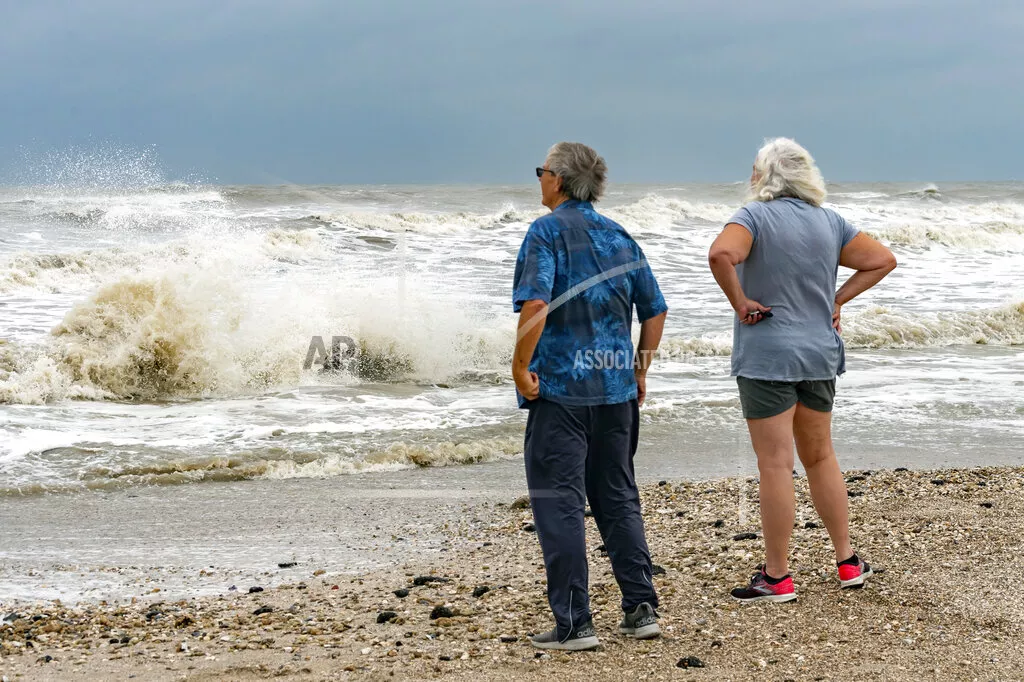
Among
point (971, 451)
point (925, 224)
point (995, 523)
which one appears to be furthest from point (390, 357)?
point (925, 224)

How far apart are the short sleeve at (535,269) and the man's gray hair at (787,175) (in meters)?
0.97

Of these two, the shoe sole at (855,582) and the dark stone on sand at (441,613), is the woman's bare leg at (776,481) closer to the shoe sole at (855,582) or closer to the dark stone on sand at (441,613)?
the shoe sole at (855,582)

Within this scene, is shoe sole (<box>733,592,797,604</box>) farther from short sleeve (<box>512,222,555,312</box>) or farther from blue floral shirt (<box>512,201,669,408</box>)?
short sleeve (<box>512,222,555,312</box>)

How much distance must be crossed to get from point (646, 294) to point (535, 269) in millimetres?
464

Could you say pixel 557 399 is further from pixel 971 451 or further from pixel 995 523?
pixel 971 451

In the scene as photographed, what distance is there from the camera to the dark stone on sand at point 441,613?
4125 mm

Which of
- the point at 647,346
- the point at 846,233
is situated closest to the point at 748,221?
the point at 846,233

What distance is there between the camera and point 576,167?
366 cm

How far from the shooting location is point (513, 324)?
14.5 meters

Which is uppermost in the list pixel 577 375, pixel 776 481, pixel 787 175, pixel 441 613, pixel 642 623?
pixel 787 175

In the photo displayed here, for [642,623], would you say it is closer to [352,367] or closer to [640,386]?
[640,386]

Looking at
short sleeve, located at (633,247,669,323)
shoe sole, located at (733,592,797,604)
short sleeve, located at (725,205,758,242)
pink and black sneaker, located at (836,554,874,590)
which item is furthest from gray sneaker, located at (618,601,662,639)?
short sleeve, located at (725,205,758,242)

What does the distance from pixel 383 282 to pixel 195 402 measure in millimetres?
6906

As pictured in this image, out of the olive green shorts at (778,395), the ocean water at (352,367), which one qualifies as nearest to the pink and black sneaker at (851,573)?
the olive green shorts at (778,395)
